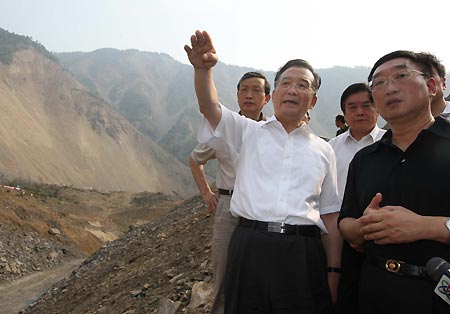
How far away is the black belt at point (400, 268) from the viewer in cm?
179

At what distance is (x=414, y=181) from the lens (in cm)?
184

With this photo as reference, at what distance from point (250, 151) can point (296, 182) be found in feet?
1.10

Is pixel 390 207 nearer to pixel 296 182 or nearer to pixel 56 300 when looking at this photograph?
pixel 296 182

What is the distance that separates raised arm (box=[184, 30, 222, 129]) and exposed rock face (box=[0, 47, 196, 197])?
29950mm

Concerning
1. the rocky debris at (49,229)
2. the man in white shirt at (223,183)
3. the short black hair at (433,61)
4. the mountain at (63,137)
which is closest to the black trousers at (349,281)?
the man in white shirt at (223,183)

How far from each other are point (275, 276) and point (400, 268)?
58 centimetres

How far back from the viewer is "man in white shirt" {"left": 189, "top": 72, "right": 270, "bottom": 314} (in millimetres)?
2957

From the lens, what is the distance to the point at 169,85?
293ft

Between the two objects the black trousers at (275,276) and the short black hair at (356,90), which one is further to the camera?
the short black hair at (356,90)

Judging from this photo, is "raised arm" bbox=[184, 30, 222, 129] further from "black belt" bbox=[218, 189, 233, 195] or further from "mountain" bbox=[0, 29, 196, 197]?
"mountain" bbox=[0, 29, 196, 197]

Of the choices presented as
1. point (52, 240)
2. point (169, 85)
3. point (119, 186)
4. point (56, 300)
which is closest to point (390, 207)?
point (56, 300)

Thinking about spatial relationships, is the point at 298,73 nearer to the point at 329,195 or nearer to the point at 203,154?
the point at 329,195

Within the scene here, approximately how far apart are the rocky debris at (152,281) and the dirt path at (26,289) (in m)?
1.95

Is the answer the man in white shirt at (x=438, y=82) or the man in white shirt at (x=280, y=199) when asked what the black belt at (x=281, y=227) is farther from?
the man in white shirt at (x=438, y=82)
